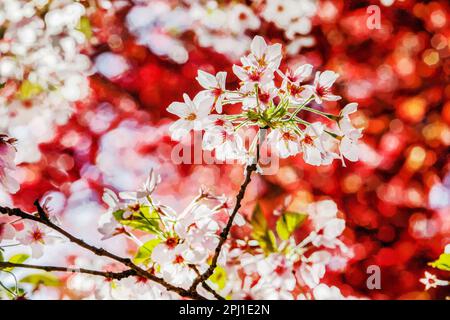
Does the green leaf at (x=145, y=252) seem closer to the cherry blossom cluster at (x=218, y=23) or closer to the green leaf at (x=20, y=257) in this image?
the green leaf at (x=20, y=257)

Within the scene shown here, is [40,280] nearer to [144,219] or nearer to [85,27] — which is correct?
[144,219]

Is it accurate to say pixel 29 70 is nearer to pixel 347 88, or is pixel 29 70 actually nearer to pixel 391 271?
pixel 347 88

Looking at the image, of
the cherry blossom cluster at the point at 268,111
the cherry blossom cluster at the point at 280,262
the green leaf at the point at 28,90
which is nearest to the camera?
the cherry blossom cluster at the point at 268,111

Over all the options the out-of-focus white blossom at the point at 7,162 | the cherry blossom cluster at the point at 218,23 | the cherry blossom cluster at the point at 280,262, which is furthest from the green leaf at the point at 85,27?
the cherry blossom cluster at the point at 280,262

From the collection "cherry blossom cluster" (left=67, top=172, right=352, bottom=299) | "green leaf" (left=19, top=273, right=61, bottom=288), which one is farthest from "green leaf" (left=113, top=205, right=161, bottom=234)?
"green leaf" (left=19, top=273, right=61, bottom=288)

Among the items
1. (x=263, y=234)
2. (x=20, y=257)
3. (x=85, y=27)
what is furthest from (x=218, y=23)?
(x=20, y=257)
